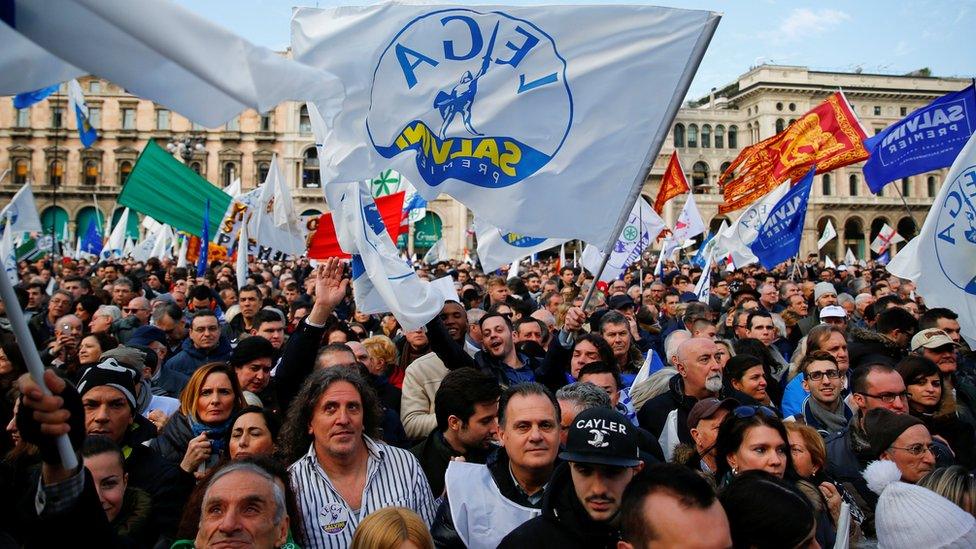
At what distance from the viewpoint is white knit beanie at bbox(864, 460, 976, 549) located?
2.60 metres

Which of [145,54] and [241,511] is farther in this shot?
[241,511]

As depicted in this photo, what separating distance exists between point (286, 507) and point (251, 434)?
32.7 inches

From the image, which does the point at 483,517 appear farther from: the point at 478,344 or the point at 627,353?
the point at 627,353

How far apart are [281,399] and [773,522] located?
3.01m

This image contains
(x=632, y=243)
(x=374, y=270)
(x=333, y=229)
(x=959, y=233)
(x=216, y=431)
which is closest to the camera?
(x=216, y=431)

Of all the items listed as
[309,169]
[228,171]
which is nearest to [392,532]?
[309,169]

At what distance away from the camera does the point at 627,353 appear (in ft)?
22.6

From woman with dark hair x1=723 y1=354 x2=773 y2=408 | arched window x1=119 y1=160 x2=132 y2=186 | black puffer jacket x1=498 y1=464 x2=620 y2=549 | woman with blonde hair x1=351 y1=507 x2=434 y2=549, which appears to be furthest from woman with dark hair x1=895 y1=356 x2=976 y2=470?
arched window x1=119 y1=160 x2=132 y2=186

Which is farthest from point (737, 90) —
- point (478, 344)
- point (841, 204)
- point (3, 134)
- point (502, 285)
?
point (478, 344)

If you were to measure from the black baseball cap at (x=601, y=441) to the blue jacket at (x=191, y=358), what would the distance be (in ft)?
14.5

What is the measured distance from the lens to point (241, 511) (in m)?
2.54

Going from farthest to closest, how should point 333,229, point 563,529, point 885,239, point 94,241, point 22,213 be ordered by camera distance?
point 94,241
point 885,239
point 22,213
point 333,229
point 563,529

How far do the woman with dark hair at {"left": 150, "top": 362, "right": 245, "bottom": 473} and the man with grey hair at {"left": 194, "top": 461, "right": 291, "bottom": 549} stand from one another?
51.5 inches

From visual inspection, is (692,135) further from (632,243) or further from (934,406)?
(934,406)
